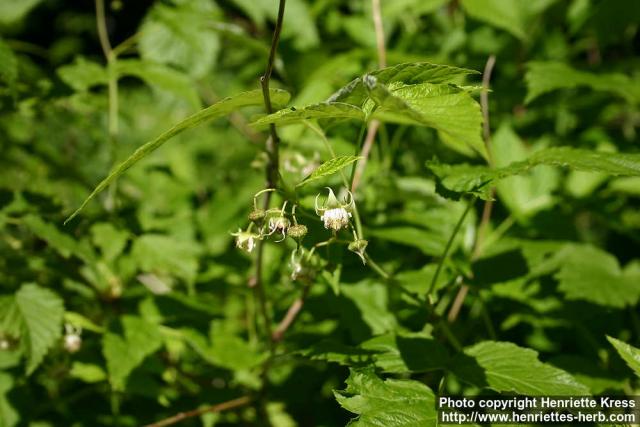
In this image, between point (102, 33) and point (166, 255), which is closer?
point (166, 255)

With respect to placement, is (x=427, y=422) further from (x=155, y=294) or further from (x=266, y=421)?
(x=155, y=294)

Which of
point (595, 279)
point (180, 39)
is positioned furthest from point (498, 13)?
point (180, 39)

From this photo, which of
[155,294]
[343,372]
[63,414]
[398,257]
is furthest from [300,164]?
[63,414]

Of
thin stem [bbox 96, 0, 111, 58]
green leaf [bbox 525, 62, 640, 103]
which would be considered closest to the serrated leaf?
green leaf [bbox 525, 62, 640, 103]

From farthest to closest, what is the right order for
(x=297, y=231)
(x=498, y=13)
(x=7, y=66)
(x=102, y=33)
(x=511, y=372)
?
(x=102, y=33), (x=498, y=13), (x=7, y=66), (x=511, y=372), (x=297, y=231)

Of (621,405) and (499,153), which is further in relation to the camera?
(499,153)

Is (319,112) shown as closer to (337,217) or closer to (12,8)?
(337,217)

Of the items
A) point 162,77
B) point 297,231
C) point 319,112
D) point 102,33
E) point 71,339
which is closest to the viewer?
→ point 319,112
